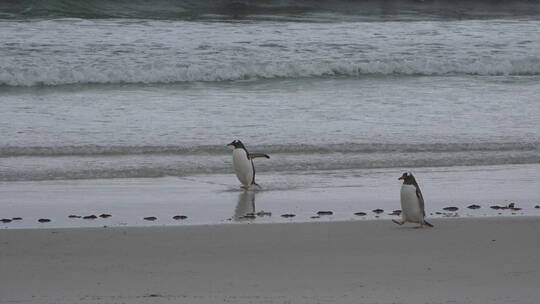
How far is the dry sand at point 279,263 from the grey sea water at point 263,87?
7.64 ft

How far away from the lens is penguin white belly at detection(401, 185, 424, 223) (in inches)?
267

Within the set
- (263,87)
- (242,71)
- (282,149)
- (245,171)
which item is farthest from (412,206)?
(242,71)

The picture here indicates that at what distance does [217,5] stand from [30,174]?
1710cm

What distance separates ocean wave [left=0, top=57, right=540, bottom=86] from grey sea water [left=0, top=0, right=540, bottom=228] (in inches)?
1.2

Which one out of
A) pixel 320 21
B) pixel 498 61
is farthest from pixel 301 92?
pixel 320 21

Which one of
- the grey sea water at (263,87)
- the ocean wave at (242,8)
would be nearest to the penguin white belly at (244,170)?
the grey sea water at (263,87)

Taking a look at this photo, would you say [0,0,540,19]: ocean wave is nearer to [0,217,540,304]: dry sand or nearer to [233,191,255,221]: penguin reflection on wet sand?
[233,191,255,221]: penguin reflection on wet sand

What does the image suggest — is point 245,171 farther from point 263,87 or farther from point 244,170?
point 263,87

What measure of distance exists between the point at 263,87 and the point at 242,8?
10.1 metres

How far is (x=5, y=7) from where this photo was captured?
76.9 feet

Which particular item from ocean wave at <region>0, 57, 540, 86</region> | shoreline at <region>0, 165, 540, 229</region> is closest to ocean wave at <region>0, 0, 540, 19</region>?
ocean wave at <region>0, 57, 540, 86</region>

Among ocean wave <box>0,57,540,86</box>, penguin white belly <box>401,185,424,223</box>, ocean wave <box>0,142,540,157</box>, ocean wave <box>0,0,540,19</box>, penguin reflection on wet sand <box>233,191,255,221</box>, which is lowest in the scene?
penguin reflection on wet sand <box>233,191,255,221</box>

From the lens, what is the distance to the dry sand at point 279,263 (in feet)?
16.6

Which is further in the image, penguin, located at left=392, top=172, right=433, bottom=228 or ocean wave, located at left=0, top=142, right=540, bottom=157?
ocean wave, located at left=0, top=142, right=540, bottom=157
